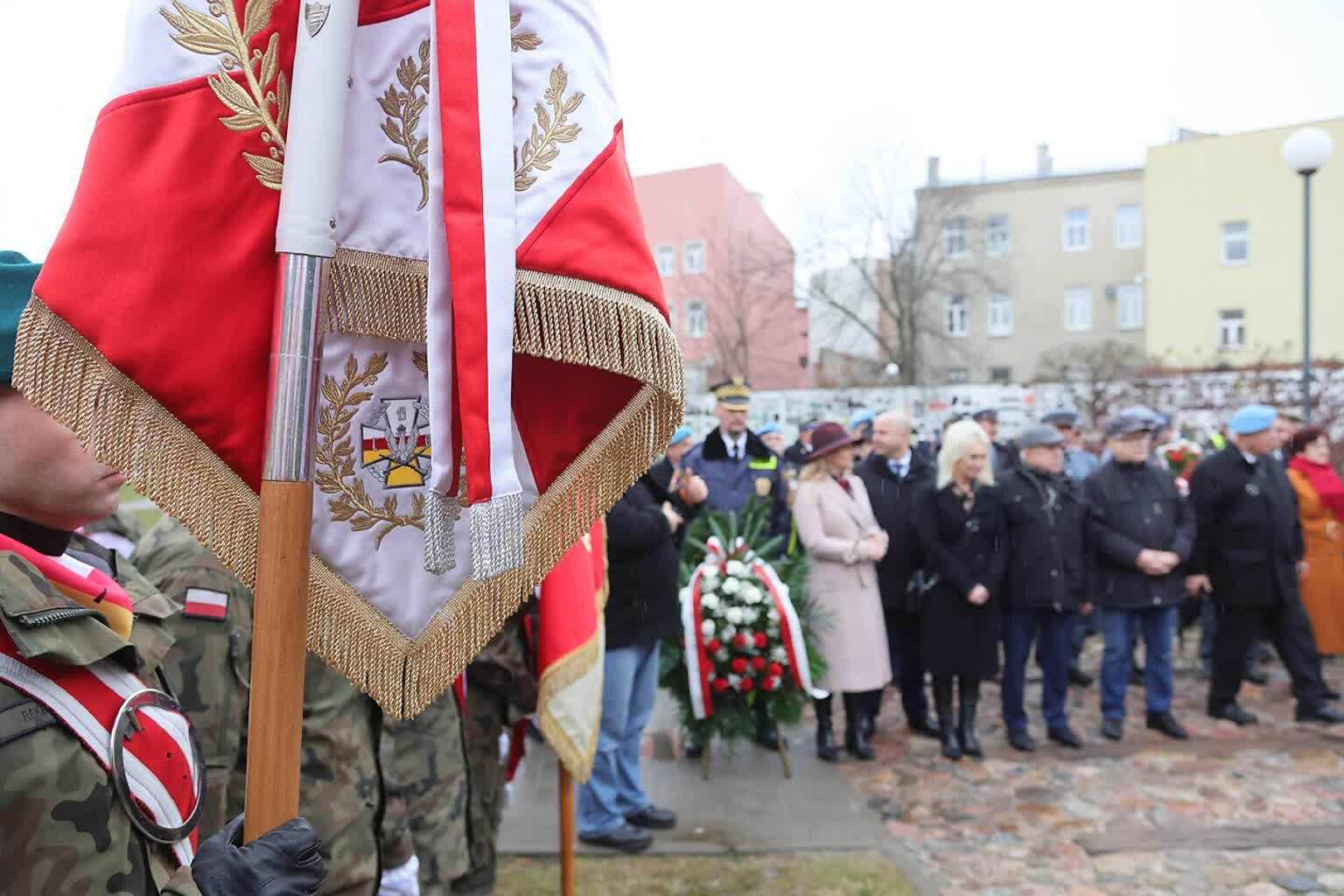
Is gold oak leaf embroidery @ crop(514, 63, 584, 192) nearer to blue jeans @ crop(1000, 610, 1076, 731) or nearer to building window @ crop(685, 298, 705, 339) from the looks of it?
blue jeans @ crop(1000, 610, 1076, 731)

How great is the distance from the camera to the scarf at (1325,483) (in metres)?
6.88

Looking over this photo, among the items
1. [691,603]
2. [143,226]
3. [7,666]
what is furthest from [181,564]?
[691,603]

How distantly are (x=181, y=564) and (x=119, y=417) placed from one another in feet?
3.59

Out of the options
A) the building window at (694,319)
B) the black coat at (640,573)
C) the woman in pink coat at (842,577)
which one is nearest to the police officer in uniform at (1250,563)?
the woman in pink coat at (842,577)

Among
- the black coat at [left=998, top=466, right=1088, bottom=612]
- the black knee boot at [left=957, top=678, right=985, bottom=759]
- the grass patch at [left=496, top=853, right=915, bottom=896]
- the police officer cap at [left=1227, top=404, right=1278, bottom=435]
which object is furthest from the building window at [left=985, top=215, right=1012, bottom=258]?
the grass patch at [left=496, top=853, right=915, bottom=896]

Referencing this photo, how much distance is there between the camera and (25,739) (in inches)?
49.6

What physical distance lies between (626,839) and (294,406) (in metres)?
3.84

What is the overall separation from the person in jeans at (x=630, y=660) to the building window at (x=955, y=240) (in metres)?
31.2

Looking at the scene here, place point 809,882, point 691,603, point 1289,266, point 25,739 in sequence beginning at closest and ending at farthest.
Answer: point 25,739 → point 809,882 → point 691,603 → point 1289,266

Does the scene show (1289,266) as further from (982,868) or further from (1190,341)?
(982,868)

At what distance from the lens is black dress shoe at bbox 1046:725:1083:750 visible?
609 centimetres

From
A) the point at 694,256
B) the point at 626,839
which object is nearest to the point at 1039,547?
the point at 626,839

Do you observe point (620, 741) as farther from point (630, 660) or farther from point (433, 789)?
point (433, 789)

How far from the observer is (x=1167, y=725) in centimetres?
627
